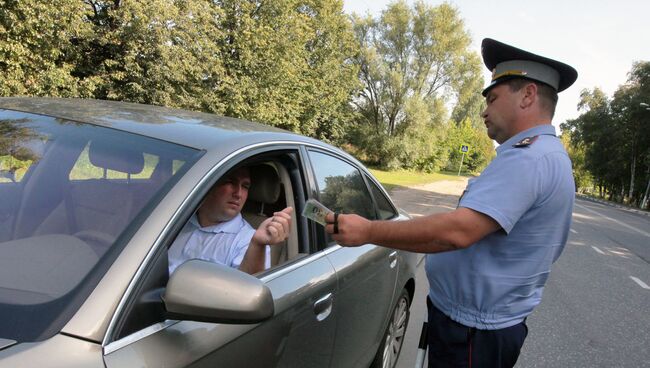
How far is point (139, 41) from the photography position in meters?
15.9

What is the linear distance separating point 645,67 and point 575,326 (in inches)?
1909

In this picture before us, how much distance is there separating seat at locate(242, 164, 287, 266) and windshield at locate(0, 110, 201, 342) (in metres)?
0.83

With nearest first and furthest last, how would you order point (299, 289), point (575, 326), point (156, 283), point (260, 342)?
1. point (156, 283)
2. point (260, 342)
3. point (299, 289)
4. point (575, 326)

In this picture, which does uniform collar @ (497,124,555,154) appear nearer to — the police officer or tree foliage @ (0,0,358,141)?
the police officer

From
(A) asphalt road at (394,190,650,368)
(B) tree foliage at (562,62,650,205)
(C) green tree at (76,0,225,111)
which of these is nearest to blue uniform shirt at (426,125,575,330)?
(A) asphalt road at (394,190,650,368)

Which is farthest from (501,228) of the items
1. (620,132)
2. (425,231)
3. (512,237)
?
(620,132)

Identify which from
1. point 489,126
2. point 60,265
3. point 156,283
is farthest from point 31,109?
point 489,126

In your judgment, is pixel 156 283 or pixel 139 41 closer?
pixel 156 283

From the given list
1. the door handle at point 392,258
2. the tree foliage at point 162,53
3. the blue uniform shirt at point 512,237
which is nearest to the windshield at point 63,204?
the blue uniform shirt at point 512,237

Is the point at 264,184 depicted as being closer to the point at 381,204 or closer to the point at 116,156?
the point at 116,156

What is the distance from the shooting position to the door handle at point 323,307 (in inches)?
77.6

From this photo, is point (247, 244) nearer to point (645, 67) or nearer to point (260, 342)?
point (260, 342)

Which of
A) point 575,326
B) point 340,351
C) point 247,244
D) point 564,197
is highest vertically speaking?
point 564,197

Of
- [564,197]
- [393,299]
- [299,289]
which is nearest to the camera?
[564,197]
